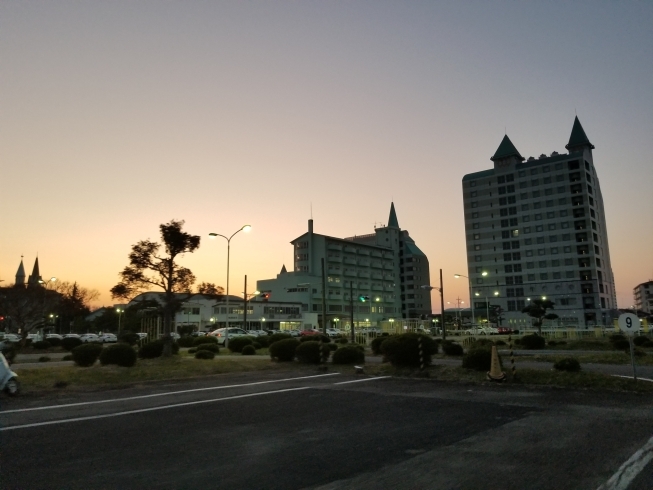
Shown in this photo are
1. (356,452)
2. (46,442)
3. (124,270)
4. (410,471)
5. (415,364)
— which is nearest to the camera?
(410,471)

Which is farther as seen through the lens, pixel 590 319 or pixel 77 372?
pixel 590 319

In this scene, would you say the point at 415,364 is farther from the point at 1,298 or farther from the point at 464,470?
the point at 1,298

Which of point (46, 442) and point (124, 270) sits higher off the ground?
point (124, 270)

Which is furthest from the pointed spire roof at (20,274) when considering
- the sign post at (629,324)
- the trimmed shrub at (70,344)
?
the sign post at (629,324)

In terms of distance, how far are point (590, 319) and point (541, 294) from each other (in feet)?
31.9

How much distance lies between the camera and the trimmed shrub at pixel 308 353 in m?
23.9

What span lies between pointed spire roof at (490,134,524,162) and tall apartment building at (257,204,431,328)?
36409 mm

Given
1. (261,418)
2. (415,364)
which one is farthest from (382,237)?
(261,418)

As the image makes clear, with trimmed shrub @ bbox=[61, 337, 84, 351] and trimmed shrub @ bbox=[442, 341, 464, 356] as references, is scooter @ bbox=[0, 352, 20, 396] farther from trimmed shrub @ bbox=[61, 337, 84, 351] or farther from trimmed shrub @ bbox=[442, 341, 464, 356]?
trimmed shrub @ bbox=[61, 337, 84, 351]

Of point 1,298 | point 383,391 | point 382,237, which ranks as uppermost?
point 382,237

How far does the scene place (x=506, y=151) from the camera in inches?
4250

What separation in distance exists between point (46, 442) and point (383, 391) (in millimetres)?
9288

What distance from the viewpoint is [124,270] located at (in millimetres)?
24109

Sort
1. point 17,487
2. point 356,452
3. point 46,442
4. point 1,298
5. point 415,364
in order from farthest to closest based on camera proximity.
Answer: point 1,298, point 415,364, point 46,442, point 356,452, point 17,487
